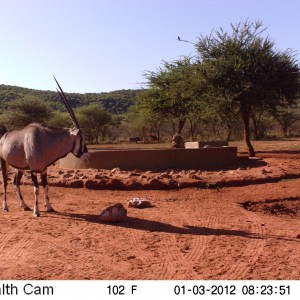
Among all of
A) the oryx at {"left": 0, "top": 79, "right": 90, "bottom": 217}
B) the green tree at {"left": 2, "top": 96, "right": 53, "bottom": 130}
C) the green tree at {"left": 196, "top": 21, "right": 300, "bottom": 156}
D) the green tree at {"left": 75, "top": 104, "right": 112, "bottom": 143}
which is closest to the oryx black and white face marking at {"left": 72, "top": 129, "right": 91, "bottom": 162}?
the oryx at {"left": 0, "top": 79, "right": 90, "bottom": 217}

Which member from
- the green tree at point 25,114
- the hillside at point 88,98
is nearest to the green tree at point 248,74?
the green tree at point 25,114

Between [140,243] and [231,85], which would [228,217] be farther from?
[231,85]

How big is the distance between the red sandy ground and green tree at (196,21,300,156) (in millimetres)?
9204

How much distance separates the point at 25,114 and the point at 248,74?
90.2ft

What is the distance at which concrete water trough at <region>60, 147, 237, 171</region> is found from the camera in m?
16.7

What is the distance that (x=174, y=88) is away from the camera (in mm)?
27453

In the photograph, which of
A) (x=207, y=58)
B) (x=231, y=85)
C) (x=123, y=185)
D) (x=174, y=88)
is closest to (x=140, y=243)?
(x=123, y=185)

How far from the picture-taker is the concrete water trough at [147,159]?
54.6ft

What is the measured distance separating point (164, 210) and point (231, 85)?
13493 mm

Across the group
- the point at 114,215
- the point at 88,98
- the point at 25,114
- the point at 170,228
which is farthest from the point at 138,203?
the point at 88,98

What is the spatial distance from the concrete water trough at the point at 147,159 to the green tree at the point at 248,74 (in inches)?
212

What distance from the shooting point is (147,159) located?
16781mm

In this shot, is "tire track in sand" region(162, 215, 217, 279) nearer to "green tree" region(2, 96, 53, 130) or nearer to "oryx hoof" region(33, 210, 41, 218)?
"oryx hoof" region(33, 210, 41, 218)

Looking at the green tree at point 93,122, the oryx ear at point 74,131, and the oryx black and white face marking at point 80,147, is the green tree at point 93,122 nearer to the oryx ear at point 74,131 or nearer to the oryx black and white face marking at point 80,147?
the oryx ear at point 74,131
